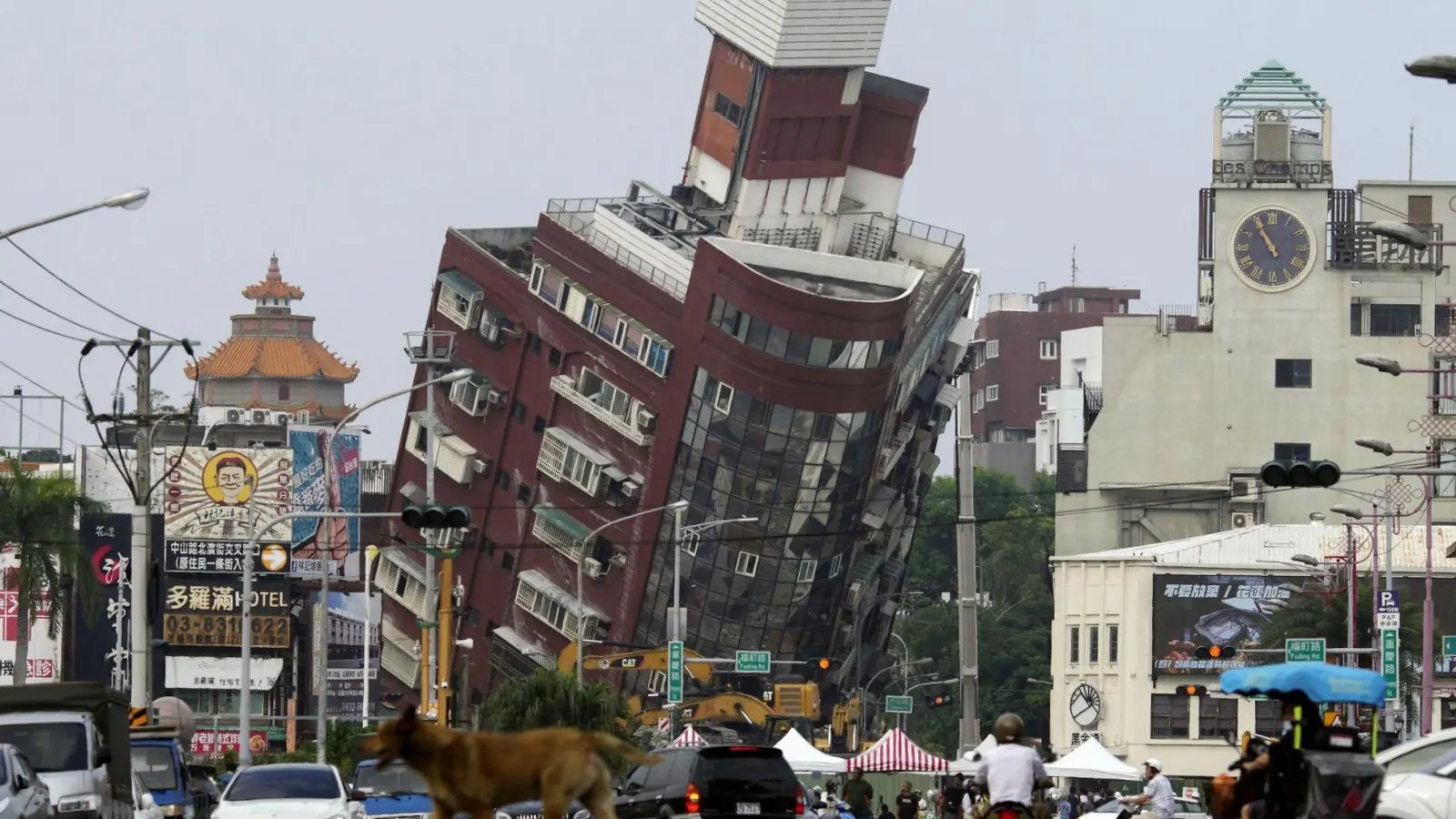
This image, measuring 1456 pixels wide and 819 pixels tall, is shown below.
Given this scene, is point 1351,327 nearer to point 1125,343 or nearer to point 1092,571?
point 1125,343

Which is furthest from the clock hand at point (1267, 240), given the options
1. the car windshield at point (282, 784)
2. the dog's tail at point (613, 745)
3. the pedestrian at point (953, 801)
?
the dog's tail at point (613, 745)

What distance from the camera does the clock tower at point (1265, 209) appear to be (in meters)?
106

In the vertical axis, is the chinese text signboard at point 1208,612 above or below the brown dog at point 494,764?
above

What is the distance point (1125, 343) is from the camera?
109125 millimetres

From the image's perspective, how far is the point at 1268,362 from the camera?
357ft

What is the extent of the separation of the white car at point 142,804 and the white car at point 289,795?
1096 millimetres

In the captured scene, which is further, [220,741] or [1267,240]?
[220,741]

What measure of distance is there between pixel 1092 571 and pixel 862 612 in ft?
39.8

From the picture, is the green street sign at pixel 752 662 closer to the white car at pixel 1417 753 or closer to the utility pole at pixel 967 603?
the utility pole at pixel 967 603

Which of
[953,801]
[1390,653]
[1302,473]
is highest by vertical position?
[1302,473]

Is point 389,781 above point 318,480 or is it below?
below

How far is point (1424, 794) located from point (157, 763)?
57.0ft

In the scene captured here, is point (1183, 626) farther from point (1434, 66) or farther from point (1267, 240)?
point (1434, 66)

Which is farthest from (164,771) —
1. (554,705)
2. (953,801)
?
(554,705)
